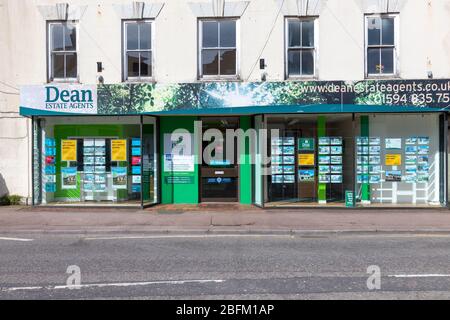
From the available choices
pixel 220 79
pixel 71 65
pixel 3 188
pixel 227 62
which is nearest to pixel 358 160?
pixel 220 79

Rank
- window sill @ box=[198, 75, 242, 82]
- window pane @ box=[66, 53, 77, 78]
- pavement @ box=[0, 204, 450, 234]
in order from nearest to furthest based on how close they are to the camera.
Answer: pavement @ box=[0, 204, 450, 234] < window sill @ box=[198, 75, 242, 82] < window pane @ box=[66, 53, 77, 78]

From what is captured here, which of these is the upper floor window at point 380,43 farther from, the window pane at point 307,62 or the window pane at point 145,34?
the window pane at point 145,34

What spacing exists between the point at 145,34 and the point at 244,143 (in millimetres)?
4480

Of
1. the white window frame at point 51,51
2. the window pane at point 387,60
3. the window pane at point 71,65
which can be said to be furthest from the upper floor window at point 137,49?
the window pane at point 387,60

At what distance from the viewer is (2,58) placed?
570 inches

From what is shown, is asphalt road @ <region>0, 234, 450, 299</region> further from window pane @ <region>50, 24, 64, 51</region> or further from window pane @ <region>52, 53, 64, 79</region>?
window pane @ <region>50, 24, 64, 51</region>

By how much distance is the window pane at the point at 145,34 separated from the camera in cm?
1421

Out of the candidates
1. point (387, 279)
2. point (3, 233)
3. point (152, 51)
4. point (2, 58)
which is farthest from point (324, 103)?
point (2, 58)

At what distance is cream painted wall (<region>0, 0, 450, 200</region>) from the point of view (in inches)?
536

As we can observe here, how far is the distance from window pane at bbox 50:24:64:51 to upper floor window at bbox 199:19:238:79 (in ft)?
14.1

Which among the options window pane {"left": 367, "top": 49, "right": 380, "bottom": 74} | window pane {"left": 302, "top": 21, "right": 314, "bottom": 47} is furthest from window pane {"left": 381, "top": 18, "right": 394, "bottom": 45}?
window pane {"left": 302, "top": 21, "right": 314, "bottom": 47}

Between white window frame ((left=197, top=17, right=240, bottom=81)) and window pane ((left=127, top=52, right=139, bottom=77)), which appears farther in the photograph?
window pane ((left=127, top=52, right=139, bottom=77))

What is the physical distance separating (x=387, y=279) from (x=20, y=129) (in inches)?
481
